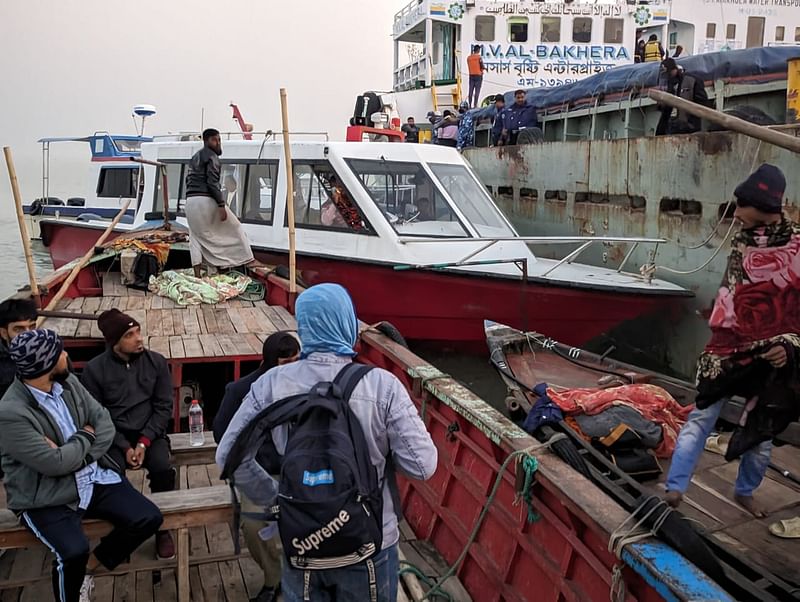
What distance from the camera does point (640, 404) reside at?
14.5 feet

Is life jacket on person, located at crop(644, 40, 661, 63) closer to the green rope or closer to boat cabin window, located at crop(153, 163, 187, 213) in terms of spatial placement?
boat cabin window, located at crop(153, 163, 187, 213)

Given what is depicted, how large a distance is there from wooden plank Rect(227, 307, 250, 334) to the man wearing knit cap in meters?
2.41

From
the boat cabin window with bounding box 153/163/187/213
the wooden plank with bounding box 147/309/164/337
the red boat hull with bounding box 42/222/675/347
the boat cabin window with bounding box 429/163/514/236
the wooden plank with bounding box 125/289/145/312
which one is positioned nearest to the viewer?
the wooden plank with bounding box 147/309/164/337

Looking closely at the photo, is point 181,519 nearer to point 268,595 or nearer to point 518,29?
point 268,595

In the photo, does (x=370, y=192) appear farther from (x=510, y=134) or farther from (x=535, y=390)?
(x=510, y=134)

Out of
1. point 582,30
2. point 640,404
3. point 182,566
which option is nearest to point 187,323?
point 182,566

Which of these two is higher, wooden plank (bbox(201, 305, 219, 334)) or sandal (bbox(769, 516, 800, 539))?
wooden plank (bbox(201, 305, 219, 334))

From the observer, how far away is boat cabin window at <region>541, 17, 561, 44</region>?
73.2 feet

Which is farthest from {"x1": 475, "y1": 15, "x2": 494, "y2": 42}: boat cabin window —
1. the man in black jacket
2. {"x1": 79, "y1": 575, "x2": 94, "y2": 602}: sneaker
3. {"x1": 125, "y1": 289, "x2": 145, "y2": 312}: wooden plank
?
{"x1": 79, "y1": 575, "x2": 94, "y2": 602}: sneaker

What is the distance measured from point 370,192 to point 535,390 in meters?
3.98

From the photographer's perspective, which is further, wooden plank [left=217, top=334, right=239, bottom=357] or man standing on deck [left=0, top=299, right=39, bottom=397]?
wooden plank [left=217, top=334, right=239, bottom=357]

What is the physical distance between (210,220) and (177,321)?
6.45 ft

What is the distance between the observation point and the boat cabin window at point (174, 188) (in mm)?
10367

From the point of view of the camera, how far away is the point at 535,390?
4.87 metres
